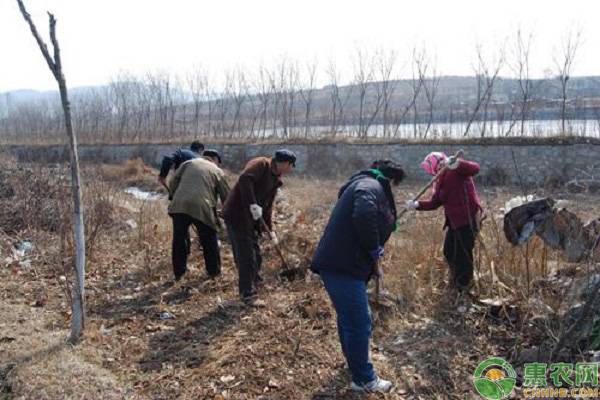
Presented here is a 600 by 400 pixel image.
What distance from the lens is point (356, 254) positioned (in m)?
2.72

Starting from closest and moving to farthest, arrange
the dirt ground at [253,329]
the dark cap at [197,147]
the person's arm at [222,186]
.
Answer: the dirt ground at [253,329] < the person's arm at [222,186] < the dark cap at [197,147]

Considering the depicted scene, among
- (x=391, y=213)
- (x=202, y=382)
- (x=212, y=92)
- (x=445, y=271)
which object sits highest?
(x=212, y=92)

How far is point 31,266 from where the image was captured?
5438 mm

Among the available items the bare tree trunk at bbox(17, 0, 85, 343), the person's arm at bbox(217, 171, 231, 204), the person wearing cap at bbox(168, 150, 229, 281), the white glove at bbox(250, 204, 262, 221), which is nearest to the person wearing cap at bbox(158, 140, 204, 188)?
the person wearing cap at bbox(168, 150, 229, 281)

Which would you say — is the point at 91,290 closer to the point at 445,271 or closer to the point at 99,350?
the point at 99,350

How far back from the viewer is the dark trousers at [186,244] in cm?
487

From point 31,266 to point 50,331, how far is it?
2.01 meters

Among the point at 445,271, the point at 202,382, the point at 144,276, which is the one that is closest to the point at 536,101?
the point at 445,271

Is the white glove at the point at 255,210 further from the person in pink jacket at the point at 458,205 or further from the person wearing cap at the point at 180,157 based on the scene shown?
the person wearing cap at the point at 180,157

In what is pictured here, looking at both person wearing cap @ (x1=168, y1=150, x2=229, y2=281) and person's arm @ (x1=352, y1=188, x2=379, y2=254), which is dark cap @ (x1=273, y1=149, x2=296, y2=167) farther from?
person's arm @ (x1=352, y1=188, x2=379, y2=254)

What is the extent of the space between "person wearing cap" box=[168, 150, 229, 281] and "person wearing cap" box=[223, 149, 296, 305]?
584 mm

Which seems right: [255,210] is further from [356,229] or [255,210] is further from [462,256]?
[462,256]

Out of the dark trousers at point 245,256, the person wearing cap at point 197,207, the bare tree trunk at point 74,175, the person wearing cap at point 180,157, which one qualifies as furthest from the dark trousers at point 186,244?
the bare tree trunk at point 74,175

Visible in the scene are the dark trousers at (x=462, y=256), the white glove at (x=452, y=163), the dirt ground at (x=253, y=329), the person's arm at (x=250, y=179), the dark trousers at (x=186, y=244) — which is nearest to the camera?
the dirt ground at (x=253, y=329)
